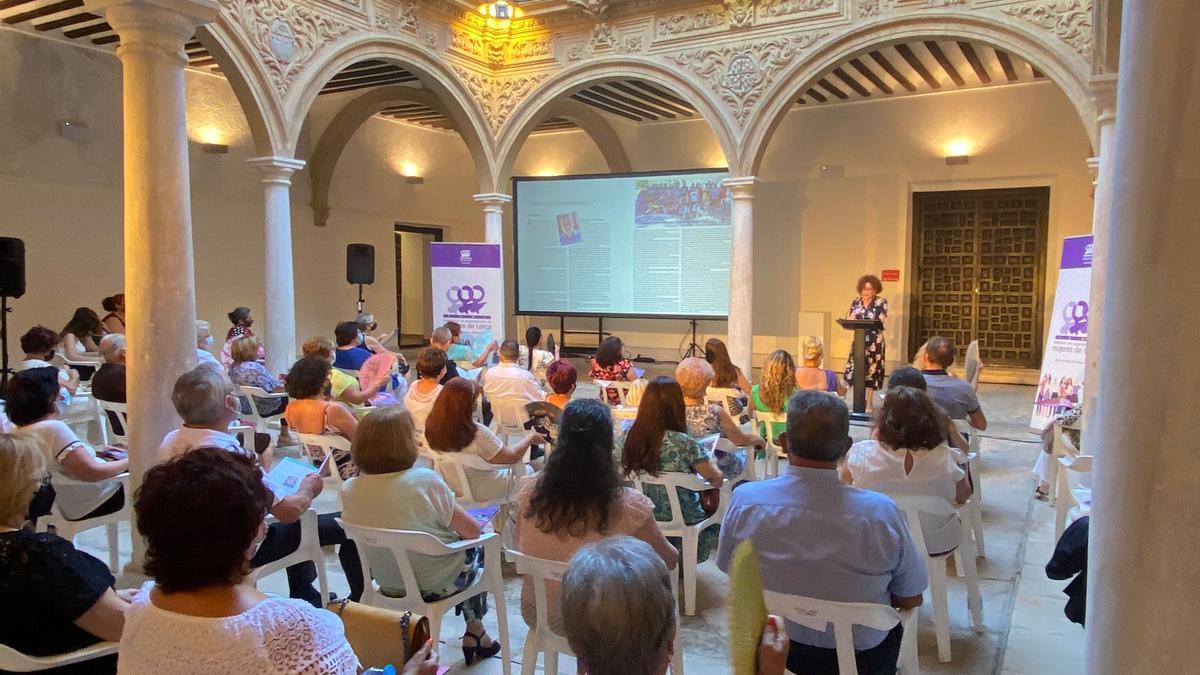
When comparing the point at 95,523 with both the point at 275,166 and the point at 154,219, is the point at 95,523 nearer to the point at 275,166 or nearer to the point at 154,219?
the point at 154,219

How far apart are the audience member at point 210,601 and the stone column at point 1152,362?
4.23ft

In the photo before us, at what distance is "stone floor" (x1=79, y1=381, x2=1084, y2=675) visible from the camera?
9.41 feet

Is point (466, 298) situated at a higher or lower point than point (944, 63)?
lower

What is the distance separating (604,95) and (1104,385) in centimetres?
1029

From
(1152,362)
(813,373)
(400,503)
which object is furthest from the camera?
(813,373)

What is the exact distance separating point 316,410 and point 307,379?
0.58 ft

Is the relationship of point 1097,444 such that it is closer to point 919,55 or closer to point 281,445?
point 281,445

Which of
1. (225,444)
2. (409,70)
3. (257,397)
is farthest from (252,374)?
(409,70)

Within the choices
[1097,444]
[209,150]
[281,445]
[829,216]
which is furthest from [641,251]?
[1097,444]

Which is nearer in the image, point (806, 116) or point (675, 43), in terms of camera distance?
point (675, 43)

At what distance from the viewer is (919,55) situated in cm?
905

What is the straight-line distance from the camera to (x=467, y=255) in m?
8.95

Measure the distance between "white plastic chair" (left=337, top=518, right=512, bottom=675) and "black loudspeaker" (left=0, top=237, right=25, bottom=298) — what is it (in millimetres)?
5817

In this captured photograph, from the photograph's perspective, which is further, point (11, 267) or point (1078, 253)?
point (11, 267)
